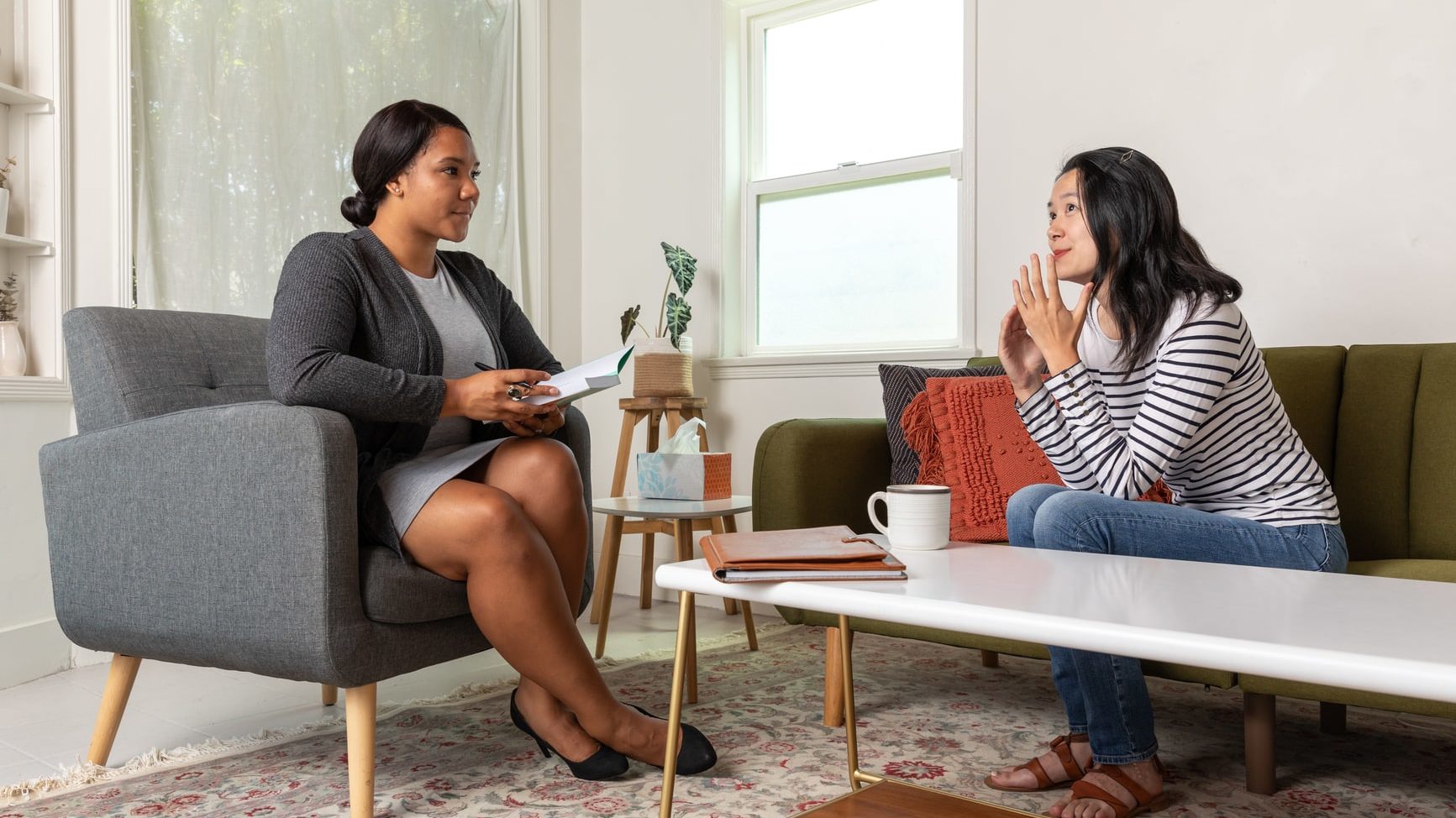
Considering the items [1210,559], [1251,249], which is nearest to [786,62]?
[1251,249]

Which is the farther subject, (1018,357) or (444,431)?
(444,431)

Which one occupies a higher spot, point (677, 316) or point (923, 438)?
point (677, 316)

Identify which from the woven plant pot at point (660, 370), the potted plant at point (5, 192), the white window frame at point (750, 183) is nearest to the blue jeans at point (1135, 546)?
the white window frame at point (750, 183)

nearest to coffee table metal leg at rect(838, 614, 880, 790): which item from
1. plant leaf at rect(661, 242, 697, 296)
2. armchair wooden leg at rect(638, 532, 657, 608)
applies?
armchair wooden leg at rect(638, 532, 657, 608)

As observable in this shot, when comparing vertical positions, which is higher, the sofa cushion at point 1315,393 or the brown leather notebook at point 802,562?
the sofa cushion at point 1315,393

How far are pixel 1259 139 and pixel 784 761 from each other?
6.24 ft

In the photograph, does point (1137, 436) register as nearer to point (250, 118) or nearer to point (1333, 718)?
point (1333, 718)

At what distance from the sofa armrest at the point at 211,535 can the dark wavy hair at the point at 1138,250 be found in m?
1.19

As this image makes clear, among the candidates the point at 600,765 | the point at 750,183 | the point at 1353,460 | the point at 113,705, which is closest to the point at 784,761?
the point at 600,765

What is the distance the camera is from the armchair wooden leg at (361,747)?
1468 mm

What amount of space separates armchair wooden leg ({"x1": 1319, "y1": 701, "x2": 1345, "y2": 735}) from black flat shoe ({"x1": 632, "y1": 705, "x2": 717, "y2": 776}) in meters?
1.22

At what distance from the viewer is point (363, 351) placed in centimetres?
172

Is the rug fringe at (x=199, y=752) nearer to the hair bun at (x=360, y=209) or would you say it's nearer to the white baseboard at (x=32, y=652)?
the white baseboard at (x=32, y=652)

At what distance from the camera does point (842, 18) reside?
342cm
